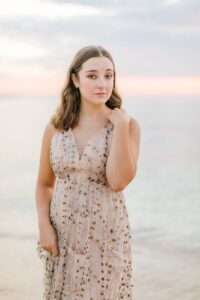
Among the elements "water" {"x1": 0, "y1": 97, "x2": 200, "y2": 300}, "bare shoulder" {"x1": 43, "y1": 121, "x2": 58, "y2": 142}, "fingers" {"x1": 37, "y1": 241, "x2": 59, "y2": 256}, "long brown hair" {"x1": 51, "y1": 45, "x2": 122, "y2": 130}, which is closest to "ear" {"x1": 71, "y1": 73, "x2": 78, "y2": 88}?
"long brown hair" {"x1": 51, "y1": 45, "x2": 122, "y2": 130}

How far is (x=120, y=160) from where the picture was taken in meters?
2.87

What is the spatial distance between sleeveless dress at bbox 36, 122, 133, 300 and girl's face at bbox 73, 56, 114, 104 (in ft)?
0.52

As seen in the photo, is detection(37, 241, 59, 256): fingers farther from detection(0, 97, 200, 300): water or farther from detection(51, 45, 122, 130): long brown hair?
detection(0, 97, 200, 300): water

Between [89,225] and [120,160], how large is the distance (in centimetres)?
36

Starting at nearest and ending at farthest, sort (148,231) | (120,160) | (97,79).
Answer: (120,160) < (97,79) < (148,231)

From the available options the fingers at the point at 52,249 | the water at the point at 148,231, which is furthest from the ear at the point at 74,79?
the water at the point at 148,231

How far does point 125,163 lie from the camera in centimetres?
288

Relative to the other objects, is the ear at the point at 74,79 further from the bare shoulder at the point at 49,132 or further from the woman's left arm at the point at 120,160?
the woman's left arm at the point at 120,160

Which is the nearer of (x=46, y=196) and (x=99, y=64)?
(x=99, y=64)

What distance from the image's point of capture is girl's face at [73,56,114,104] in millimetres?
2977

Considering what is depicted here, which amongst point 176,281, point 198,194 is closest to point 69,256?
point 176,281

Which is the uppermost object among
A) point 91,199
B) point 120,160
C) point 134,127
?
point 134,127

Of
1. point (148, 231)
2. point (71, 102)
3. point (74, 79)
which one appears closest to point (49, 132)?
point (71, 102)

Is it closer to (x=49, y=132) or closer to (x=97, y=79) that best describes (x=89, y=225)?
(x=49, y=132)
